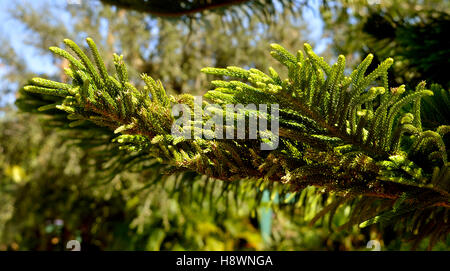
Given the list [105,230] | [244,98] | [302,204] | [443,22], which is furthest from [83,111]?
[105,230]

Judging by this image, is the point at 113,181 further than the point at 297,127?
Yes

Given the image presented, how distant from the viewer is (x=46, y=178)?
348 cm

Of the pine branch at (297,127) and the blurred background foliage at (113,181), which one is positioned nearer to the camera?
the pine branch at (297,127)

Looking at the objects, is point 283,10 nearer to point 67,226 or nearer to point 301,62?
point 301,62

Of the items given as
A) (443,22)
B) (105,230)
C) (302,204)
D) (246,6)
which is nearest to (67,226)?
(105,230)

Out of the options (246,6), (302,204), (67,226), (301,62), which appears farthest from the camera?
(67,226)

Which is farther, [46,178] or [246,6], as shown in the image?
[46,178]

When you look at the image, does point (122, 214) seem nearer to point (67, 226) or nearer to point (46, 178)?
point (67, 226)

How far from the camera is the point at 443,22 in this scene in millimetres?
899

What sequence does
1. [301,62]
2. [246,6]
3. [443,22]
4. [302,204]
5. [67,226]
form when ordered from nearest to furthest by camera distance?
[301,62] → [302,204] → [443,22] → [246,6] → [67,226]

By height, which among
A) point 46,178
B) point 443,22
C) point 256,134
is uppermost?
point 443,22

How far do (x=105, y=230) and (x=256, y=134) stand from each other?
3351 mm

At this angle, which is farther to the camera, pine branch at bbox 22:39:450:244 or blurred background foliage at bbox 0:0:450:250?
blurred background foliage at bbox 0:0:450:250

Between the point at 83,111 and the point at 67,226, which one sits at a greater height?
the point at 83,111
